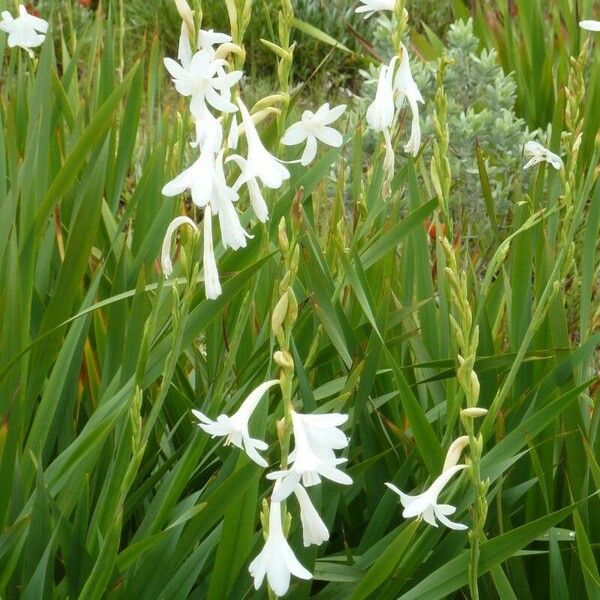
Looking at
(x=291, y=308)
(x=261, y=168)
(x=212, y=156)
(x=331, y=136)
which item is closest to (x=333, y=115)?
(x=331, y=136)

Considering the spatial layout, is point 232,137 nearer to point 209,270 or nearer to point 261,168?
point 261,168

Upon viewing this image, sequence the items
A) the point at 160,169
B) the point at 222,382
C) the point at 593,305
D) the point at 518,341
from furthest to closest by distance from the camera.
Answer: the point at 593,305 → the point at 160,169 → the point at 518,341 → the point at 222,382

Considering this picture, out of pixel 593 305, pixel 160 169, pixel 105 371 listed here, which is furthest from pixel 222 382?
pixel 593 305

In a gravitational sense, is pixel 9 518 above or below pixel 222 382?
below

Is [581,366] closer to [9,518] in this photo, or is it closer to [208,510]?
[208,510]

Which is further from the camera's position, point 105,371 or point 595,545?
point 105,371

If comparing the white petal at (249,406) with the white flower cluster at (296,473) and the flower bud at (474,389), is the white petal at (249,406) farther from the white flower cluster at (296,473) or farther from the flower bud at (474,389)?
the flower bud at (474,389)

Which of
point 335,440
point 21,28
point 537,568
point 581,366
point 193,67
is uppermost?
point 21,28

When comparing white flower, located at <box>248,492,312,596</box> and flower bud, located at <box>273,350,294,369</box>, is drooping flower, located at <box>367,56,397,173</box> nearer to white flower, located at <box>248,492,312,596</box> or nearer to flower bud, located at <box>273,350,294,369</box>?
flower bud, located at <box>273,350,294,369</box>
